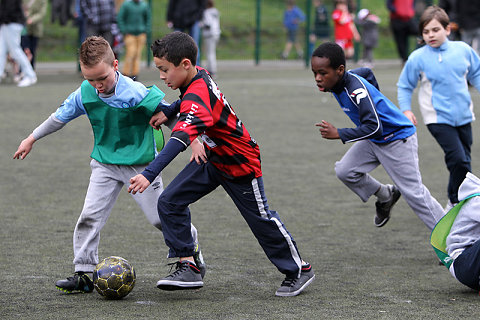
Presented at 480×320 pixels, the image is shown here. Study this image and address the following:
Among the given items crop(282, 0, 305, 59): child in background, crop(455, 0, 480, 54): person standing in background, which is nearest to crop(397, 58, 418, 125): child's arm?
crop(455, 0, 480, 54): person standing in background

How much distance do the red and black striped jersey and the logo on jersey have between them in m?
0.82

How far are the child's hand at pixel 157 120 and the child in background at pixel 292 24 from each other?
771 inches

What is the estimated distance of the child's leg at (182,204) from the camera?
5066mm

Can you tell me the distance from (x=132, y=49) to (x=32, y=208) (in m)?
10.0

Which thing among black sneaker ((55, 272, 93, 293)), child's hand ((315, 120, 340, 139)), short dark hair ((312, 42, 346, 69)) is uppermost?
short dark hair ((312, 42, 346, 69))

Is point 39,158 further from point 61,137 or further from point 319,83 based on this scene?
point 319,83

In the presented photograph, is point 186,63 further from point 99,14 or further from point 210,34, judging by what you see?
point 210,34

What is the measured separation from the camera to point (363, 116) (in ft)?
17.9

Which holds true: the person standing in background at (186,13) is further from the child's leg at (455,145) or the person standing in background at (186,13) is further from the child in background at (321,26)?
the child's leg at (455,145)

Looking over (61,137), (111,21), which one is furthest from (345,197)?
A: (111,21)

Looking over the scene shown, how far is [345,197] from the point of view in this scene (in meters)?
8.23

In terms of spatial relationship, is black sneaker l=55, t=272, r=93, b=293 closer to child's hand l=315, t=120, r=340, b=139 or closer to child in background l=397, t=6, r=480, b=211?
child's hand l=315, t=120, r=340, b=139

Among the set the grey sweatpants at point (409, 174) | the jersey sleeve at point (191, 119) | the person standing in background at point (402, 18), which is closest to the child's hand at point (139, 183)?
the jersey sleeve at point (191, 119)

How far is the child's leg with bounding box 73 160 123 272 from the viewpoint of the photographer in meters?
5.25
